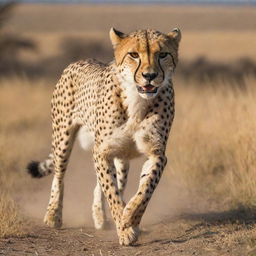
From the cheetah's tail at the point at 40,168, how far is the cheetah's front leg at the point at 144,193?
138 cm

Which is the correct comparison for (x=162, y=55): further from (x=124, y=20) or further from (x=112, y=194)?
(x=124, y=20)

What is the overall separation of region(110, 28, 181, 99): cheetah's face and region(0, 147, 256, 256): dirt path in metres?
0.88

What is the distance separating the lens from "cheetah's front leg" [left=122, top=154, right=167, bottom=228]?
4.61 metres

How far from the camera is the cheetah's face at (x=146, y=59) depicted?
180 inches

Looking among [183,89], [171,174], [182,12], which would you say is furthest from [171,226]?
[182,12]

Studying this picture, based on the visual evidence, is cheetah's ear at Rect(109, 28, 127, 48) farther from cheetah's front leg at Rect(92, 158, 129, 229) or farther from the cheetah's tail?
the cheetah's tail

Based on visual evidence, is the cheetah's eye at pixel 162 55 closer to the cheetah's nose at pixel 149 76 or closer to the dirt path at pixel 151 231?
the cheetah's nose at pixel 149 76

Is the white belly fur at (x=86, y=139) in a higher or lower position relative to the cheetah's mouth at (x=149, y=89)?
lower

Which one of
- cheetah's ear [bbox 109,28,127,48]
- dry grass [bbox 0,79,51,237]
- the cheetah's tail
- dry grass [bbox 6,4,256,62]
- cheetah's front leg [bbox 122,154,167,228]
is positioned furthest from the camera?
dry grass [bbox 6,4,256,62]

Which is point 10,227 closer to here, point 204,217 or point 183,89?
point 204,217

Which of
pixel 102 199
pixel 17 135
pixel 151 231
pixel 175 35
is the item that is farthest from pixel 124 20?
pixel 175 35


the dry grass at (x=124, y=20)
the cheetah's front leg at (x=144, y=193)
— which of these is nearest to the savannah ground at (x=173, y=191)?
the cheetah's front leg at (x=144, y=193)

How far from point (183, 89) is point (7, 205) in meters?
9.34

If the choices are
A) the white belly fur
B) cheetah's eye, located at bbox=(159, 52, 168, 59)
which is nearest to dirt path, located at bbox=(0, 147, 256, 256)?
the white belly fur
